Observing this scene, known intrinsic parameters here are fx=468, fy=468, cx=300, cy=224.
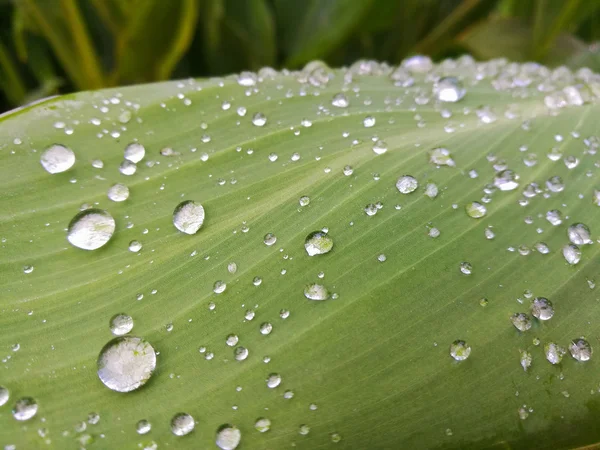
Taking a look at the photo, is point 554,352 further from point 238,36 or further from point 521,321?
point 238,36

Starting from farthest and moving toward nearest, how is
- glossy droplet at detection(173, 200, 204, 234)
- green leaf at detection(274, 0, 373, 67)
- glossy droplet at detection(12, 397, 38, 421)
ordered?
green leaf at detection(274, 0, 373, 67) → glossy droplet at detection(173, 200, 204, 234) → glossy droplet at detection(12, 397, 38, 421)

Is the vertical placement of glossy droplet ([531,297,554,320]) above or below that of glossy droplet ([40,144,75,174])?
below

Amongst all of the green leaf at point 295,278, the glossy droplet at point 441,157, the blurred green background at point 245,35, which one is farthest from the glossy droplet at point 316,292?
the blurred green background at point 245,35

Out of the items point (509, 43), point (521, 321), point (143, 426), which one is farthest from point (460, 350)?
point (509, 43)

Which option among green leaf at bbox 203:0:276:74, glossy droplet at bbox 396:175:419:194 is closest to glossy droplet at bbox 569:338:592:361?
glossy droplet at bbox 396:175:419:194

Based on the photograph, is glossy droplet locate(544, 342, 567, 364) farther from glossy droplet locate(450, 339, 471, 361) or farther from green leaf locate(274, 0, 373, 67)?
green leaf locate(274, 0, 373, 67)

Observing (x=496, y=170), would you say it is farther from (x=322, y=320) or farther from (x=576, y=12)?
(x=576, y=12)

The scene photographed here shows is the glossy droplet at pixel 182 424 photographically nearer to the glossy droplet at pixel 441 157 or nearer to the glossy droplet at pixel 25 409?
the glossy droplet at pixel 25 409
